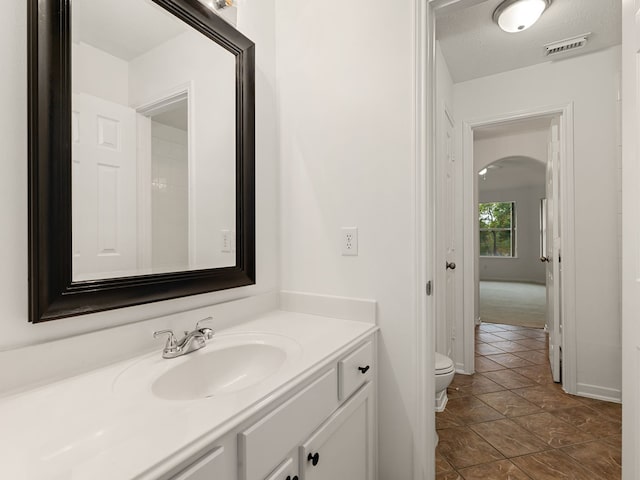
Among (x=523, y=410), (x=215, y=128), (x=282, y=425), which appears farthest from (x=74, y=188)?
(x=523, y=410)

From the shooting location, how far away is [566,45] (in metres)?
2.24

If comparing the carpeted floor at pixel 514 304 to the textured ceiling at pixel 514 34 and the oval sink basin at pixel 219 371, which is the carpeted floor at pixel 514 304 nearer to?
the textured ceiling at pixel 514 34

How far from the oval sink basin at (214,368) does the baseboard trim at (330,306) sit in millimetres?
338

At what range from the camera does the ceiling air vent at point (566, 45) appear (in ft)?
7.12

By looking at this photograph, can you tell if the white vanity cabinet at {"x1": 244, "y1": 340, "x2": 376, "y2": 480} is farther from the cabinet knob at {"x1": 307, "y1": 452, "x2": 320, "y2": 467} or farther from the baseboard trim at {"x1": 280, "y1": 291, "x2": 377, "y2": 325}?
the baseboard trim at {"x1": 280, "y1": 291, "x2": 377, "y2": 325}

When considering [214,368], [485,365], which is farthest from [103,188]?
[485,365]

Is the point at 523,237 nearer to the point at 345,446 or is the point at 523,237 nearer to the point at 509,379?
the point at 509,379

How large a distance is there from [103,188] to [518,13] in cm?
223

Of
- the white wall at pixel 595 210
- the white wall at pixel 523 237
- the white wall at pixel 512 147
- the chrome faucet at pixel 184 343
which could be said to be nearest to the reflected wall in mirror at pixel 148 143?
the chrome faucet at pixel 184 343

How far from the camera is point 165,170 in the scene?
1.15 m

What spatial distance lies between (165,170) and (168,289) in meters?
0.41

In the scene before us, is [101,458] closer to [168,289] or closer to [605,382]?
[168,289]

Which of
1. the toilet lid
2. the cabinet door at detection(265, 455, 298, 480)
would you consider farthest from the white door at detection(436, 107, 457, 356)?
the cabinet door at detection(265, 455, 298, 480)

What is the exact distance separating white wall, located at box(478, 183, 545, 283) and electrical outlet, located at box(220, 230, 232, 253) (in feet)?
26.5
